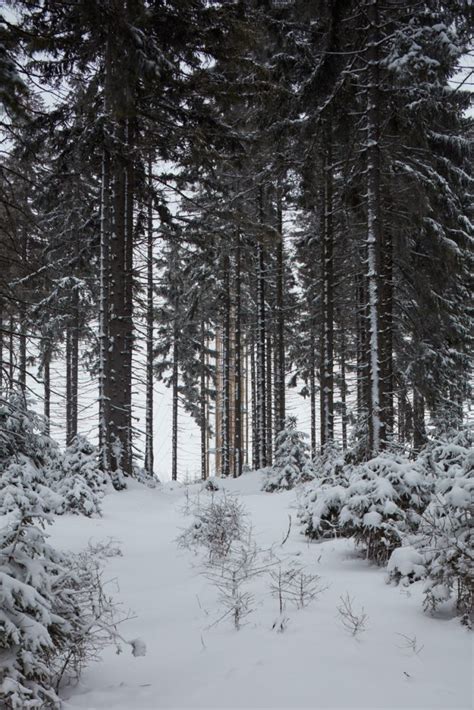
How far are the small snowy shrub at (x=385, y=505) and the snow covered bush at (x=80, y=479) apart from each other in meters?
4.87

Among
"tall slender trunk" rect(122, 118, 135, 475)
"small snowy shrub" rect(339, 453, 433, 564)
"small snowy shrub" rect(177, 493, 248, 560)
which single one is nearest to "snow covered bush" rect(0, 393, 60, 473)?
"small snowy shrub" rect(177, 493, 248, 560)

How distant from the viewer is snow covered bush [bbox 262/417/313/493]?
13484 mm

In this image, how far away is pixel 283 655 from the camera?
2.99 meters

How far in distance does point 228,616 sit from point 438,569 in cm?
167

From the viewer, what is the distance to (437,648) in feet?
9.80

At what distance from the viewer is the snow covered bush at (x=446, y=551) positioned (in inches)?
132

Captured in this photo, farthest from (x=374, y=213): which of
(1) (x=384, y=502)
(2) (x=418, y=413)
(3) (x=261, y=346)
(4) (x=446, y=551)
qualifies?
(3) (x=261, y=346)

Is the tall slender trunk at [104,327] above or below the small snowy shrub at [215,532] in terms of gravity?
above

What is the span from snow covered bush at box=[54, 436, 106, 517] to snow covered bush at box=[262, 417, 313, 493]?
5.16 m

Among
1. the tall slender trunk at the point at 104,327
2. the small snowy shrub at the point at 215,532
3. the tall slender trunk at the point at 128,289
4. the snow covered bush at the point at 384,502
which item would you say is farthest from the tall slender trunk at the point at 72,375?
the snow covered bush at the point at 384,502

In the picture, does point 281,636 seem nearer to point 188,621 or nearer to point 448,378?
point 188,621

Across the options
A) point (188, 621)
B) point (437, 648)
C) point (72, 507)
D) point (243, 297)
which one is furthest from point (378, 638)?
point (243, 297)

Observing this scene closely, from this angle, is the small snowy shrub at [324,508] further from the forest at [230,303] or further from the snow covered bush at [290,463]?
the snow covered bush at [290,463]

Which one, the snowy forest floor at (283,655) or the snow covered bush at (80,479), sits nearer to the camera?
the snowy forest floor at (283,655)
